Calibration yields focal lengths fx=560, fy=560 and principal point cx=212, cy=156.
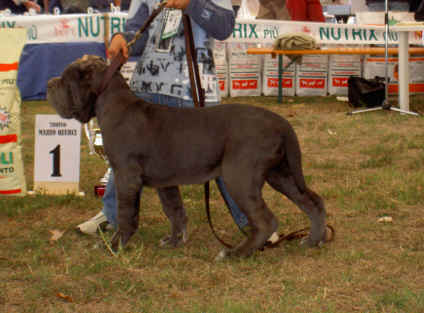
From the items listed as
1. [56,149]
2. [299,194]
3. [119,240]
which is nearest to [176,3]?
[299,194]

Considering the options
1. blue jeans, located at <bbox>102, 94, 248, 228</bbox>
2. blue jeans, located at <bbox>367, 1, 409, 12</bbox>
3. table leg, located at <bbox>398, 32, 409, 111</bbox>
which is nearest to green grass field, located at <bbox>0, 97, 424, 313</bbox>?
blue jeans, located at <bbox>102, 94, 248, 228</bbox>

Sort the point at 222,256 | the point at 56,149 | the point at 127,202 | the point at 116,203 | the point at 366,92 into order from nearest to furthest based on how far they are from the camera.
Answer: the point at 127,202 → the point at 222,256 → the point at 116,203 → the point at 56,149 → the point at 366,92

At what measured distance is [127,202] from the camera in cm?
307

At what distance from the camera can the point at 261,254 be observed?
3.28 meters

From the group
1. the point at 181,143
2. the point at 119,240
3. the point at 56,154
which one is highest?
the point at 181,143

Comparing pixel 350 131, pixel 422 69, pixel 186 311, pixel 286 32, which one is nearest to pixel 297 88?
pixel 286 32

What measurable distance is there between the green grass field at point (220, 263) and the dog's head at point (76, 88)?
86 cm

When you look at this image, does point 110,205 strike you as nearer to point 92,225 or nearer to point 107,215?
point 107,215

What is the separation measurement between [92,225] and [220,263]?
104 cm

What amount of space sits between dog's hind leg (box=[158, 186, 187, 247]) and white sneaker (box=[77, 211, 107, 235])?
0.51 metres

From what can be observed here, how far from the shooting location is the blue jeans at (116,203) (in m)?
3.43

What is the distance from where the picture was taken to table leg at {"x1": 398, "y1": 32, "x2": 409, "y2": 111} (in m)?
8.05

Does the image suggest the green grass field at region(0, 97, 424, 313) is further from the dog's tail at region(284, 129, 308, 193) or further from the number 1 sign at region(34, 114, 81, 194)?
the dog's tail at region(284, 129, 308, 193)

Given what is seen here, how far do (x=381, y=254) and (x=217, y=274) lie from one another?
997 mm
